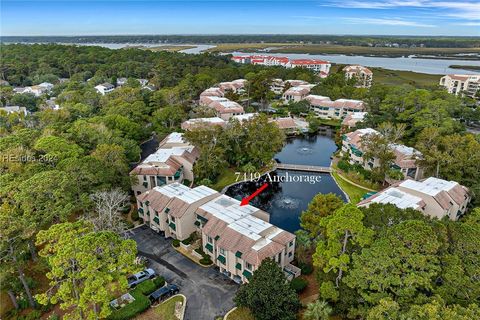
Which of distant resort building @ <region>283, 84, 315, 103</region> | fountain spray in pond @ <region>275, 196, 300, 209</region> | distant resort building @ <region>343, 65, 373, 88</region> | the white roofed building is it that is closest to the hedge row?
fountain spray in pond @ <region>275, 196, 300, 209</region>

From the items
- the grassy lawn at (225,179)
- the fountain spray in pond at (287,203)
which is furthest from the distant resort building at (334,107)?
the fountain spray in pond at (287,203)

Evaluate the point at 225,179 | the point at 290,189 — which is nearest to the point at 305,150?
the point at 290,189

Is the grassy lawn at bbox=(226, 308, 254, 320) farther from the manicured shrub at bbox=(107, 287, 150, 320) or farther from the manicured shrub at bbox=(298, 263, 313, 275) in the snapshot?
the manicured shrub at bbox=(298, 263, 313, 275)

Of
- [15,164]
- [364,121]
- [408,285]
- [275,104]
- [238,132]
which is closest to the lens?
[408,285]

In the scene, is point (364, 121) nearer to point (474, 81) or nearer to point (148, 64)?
point (474, 81)

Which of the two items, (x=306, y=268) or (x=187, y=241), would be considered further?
(x=187, y=241)

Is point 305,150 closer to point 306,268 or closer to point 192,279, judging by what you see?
point 306,268

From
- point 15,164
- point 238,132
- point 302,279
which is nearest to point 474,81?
point 238,132
